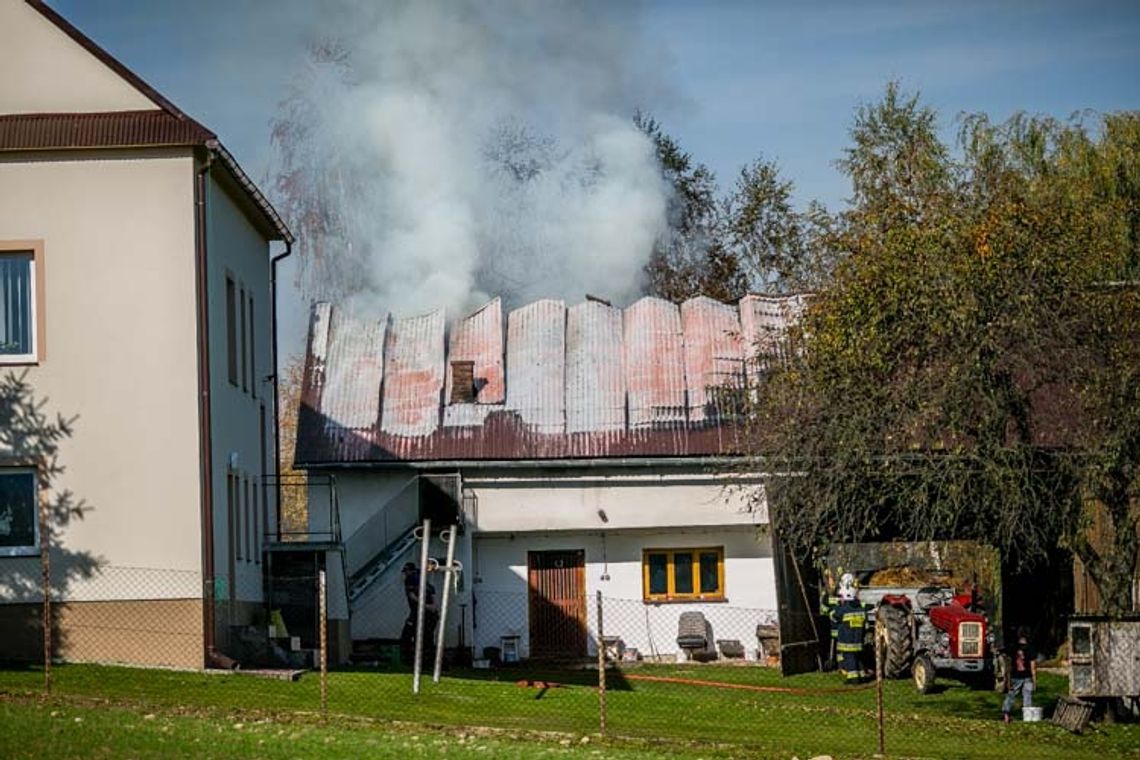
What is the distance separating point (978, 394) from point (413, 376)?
1669 centimetres

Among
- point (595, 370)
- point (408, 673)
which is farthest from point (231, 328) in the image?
point (595, 370)

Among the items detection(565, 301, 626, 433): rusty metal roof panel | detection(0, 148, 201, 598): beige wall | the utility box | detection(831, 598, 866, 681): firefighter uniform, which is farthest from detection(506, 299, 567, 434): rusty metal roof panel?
the utility box

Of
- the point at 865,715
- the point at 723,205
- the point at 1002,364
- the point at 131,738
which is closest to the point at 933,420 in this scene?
the point at 1002,364

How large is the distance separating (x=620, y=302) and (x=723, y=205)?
6.58 metres

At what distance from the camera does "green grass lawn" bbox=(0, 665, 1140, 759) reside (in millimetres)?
20109

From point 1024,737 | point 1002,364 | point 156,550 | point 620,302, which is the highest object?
point 620,302

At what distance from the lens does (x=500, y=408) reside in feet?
128

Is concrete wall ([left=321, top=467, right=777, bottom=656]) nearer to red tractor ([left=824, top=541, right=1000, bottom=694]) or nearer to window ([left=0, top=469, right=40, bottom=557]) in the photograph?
red tractor ([left=824, top=541, right=1000, bottom=694])

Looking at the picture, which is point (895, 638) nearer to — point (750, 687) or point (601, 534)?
point (750, 687)

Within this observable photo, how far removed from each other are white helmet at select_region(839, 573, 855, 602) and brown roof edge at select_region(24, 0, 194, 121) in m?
12.5

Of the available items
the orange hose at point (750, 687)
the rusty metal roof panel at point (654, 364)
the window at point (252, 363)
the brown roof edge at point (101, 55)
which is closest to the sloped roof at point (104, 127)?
the brown roof edge at point (101, 55)

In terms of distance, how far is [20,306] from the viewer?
1053 inches

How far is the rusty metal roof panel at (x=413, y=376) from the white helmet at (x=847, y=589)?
10.3m

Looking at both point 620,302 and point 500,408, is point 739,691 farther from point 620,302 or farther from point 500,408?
point 620,302
